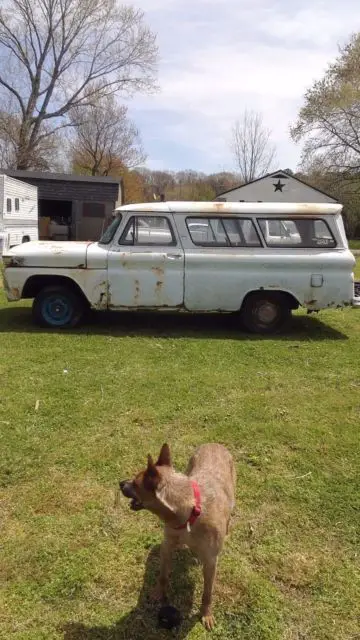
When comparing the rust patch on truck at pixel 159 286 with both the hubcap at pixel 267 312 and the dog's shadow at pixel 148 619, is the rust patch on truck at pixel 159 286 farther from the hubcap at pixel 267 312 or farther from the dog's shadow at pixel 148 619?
the dog's shadow at pixel 148 619

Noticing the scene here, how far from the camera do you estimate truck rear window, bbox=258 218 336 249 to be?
23.8 ft

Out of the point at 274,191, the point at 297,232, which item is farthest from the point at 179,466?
the point at 274,191

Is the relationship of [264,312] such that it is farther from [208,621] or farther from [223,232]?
[208,621]

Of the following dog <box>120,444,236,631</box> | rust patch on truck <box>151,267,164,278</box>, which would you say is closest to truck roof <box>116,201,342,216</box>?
rust patch on truck <box>151,267,164,278</box>

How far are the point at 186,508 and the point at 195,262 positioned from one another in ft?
17.2

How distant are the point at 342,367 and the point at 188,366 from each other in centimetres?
189

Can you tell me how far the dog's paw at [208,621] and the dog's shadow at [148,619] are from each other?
5 cm

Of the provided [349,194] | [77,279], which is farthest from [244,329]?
[349,194]

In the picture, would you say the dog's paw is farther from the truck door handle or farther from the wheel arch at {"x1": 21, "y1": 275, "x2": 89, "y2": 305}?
the wheel arch at {"x1": 21, "y1": 275, "x2": 89, "y2": 305}

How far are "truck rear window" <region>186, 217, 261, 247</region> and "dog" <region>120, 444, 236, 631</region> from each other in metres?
5.03

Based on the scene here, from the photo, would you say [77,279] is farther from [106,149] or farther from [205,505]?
[106,149]

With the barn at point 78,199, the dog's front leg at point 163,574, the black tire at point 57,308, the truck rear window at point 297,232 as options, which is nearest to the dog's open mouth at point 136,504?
the dog's front leg at point 163,574

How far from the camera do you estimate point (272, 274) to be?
23.5ft

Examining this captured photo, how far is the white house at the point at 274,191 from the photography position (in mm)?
25609
